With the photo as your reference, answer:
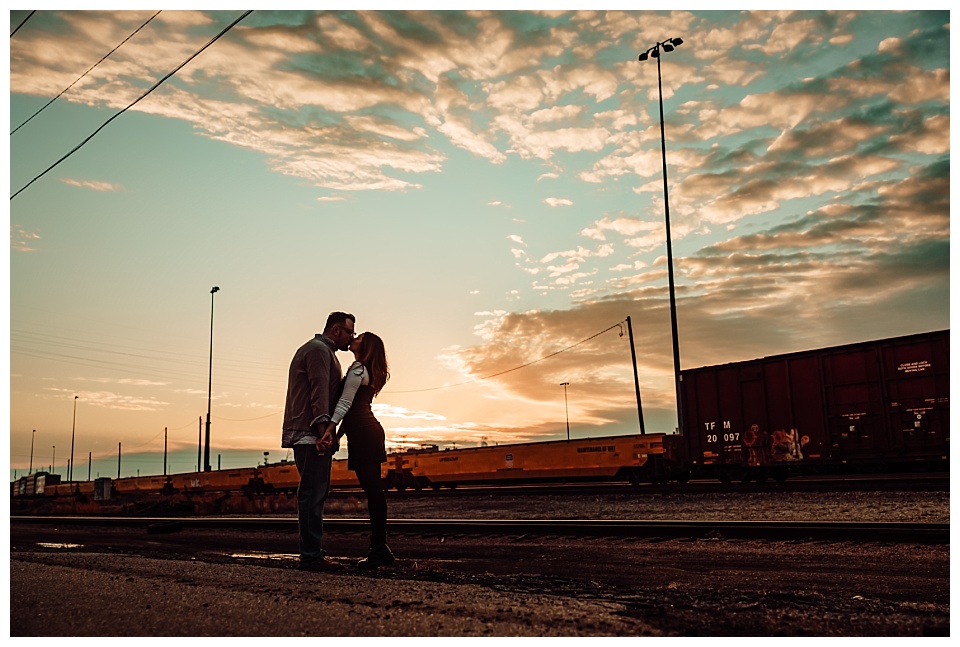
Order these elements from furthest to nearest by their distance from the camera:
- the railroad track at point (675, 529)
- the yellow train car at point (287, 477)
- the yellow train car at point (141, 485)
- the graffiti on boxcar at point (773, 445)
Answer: the yellow train car at point (141, 485), the yellow train car at point (287, 477), the graffiti on boxcar at point (773, 445), the railroad track at point (675, 529)

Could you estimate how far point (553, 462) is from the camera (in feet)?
91.2

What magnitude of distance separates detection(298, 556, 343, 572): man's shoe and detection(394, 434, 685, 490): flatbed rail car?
20502 millimetres

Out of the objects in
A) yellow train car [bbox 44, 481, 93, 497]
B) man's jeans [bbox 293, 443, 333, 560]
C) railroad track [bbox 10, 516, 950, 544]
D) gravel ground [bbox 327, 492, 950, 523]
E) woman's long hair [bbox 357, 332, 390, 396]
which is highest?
woman's long hair [bbox 357, 332, 390, 396]

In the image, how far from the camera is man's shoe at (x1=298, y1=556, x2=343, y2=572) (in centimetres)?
516

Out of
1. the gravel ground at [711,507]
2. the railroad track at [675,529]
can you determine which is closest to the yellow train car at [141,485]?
the gravel ground at [711,507]

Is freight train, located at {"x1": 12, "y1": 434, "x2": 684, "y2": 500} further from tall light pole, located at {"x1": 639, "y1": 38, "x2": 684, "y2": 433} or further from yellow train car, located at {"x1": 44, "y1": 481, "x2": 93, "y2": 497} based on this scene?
yellow train car, located at {"x1": 44, "y1": 481, "x2": 93, "y2": 497}

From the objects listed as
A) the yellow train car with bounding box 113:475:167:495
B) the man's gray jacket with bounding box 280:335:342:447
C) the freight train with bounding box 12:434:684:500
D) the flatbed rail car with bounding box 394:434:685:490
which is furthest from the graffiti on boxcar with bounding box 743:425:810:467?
the yellow train car with bounding box 113:475:167:495

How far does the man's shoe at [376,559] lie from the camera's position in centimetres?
523

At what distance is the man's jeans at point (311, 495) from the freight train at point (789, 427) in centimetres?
1676

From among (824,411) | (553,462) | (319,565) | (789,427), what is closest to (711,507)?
(824,411)

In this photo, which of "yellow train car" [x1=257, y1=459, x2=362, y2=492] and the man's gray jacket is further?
"yellow train car" [x1=257, y1=459, x2=362, y2=492]

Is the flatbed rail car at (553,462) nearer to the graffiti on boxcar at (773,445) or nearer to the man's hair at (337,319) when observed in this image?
the graffiti on boxcar at (773,445)

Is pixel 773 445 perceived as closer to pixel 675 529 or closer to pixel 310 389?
pixel 675 529

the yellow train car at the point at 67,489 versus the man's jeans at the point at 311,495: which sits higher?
the man's jeans at the point at 311,495
